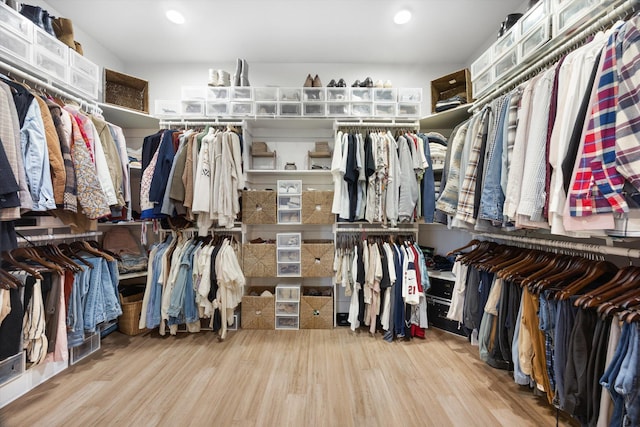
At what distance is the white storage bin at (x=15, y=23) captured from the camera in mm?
1529

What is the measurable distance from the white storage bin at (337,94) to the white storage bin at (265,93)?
551 mm

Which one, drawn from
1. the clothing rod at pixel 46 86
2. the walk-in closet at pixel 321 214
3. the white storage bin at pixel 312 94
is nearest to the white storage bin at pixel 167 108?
the walk-in closet at pixel 321 214

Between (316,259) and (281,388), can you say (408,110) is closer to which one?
(316,259)

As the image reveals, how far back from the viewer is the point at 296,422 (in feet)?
4.85

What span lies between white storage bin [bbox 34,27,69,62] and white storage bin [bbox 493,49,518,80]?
10.3 feet

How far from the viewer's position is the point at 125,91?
2.75 m

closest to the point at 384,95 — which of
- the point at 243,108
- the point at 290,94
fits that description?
the point at 290,94

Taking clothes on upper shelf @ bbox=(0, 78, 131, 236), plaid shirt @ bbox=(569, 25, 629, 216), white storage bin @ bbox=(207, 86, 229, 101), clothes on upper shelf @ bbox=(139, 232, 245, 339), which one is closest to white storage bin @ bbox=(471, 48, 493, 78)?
plaid shirt @ bbox=(569, 25, 629, 216)

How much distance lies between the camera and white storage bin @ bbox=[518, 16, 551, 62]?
4.89ft

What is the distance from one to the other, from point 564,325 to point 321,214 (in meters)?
1.90

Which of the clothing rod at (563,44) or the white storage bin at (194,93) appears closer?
the clothing rod at (563,44)

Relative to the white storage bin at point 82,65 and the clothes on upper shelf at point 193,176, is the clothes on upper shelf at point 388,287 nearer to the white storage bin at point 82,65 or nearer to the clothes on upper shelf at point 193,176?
the clothes on upper shelf at point 193,176

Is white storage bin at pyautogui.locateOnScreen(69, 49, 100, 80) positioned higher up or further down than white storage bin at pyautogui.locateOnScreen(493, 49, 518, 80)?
higher up

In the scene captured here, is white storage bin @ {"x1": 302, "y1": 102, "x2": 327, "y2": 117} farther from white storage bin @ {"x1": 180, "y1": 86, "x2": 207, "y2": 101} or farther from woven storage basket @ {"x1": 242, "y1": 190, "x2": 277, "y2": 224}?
white storage bin @ {"x1": 180, "y1": 86, "x2": 207, "y2": 101}
